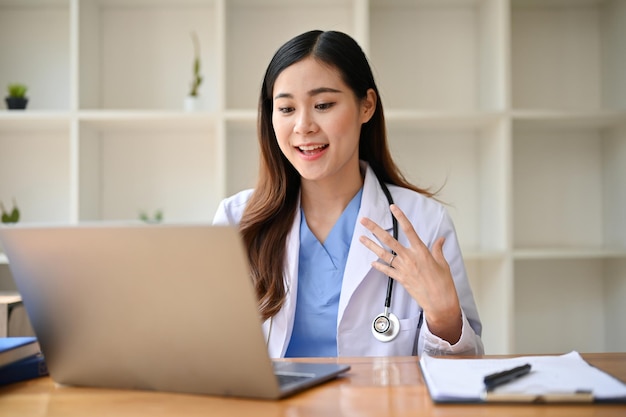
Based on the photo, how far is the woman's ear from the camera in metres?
1.92

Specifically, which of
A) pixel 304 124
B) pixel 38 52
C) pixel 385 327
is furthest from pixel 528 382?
pixel 38 52

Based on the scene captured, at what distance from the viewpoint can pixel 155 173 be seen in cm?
299

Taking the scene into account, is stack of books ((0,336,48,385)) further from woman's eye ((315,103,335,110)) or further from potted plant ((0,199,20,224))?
potted plant ((0,199,20,224))

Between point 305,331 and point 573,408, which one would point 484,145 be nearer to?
point 305,331

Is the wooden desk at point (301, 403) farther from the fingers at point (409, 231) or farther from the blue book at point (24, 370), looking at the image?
the fingers at point (409, 231)

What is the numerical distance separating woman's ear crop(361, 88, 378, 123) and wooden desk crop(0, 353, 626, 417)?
1.02 m

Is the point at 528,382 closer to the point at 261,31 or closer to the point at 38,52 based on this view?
the point at 261,31

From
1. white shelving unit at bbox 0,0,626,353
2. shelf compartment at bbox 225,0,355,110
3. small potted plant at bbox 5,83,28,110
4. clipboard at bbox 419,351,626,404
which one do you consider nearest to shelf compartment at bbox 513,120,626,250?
white shelving unit at bbox 0,0,626,353

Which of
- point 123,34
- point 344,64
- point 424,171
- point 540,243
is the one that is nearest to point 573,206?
point 540,243

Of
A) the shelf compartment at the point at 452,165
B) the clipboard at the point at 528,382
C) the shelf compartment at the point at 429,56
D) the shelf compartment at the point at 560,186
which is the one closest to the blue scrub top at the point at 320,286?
the clipboard at the point at 528,382

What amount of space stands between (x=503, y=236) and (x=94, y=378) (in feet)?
6.55

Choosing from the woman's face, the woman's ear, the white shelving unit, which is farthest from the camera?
the white shelving unit

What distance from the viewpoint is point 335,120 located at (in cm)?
177

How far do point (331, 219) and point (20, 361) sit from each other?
1019 mm
